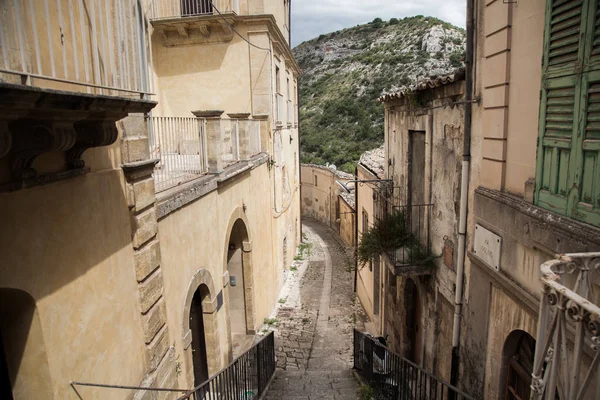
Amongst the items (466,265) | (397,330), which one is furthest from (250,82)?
(466,265)

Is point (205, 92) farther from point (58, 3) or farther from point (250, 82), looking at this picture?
point (58, 3)

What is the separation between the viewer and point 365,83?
151 ft

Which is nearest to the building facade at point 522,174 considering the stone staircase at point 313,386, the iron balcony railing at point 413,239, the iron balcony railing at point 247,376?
the iron balcony railing at point 413,239

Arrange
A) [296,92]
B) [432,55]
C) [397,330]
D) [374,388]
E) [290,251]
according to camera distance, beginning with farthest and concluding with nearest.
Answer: [432,55] → [296,92] → [290,251] → [397,330] → [374,388]

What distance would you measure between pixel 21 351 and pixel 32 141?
A: 162 cm

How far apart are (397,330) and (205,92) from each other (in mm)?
9346

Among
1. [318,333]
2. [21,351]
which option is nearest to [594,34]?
[21,351]

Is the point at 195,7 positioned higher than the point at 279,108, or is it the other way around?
the point at 195,7

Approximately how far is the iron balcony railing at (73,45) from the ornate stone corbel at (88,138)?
31cm

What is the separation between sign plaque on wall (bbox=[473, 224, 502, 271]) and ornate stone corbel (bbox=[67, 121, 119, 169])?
14.7 ft

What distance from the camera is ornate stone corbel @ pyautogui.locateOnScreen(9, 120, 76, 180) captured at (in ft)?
8.83

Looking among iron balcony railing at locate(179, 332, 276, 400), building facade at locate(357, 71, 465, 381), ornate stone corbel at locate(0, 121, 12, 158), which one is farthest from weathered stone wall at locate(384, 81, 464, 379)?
ornate stone corbel at locate(0, 121, 12, 158)

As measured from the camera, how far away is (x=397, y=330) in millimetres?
10211

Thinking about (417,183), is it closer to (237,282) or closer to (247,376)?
(247,376)
